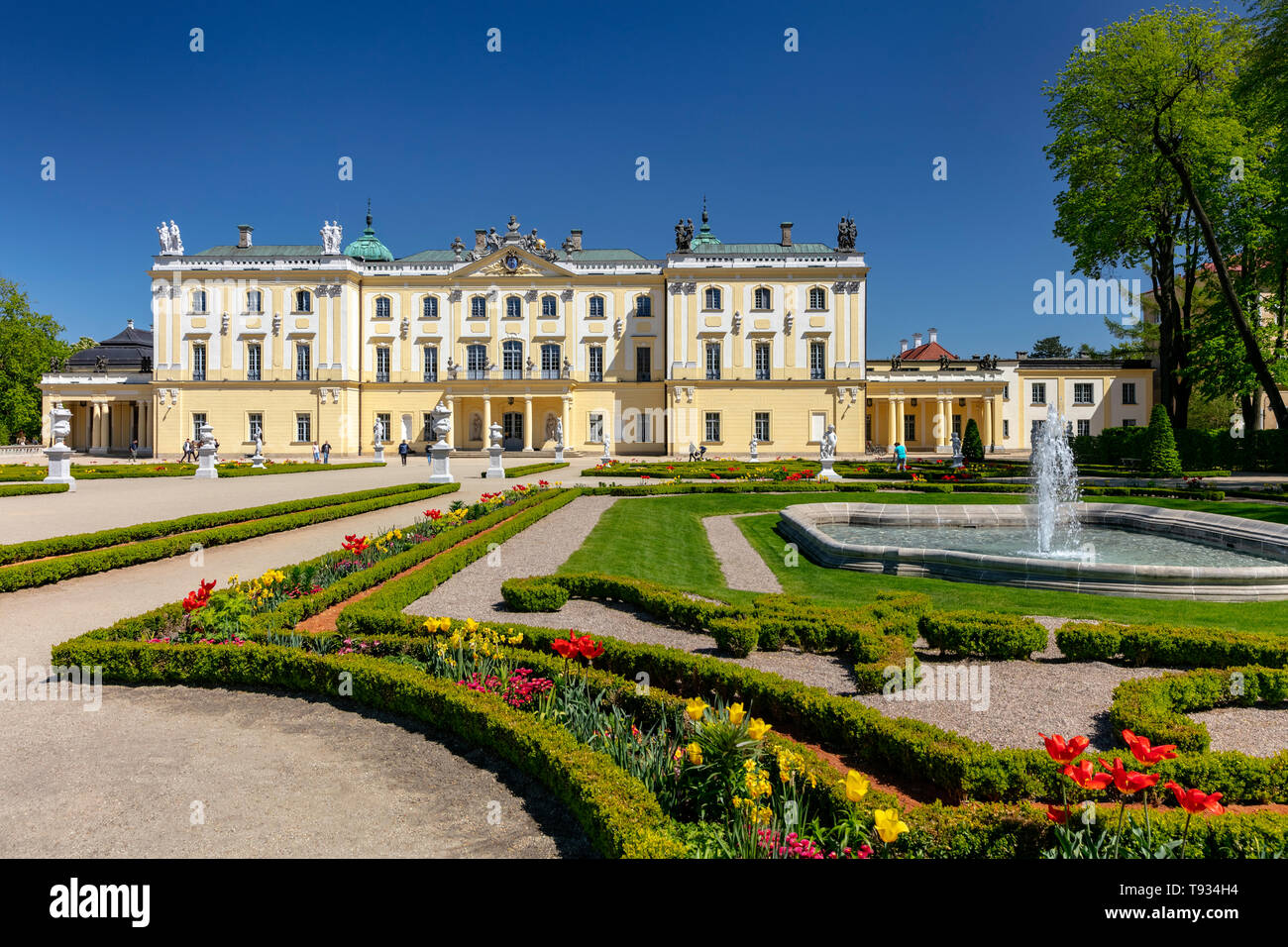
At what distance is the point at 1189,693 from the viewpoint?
496 centimetres

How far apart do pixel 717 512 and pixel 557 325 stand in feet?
112

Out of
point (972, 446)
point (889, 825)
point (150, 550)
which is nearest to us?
point (889, 825)

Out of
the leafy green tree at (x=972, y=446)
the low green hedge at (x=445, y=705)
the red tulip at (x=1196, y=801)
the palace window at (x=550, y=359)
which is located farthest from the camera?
the palace window at (x=550, y=359)

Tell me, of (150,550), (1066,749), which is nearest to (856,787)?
(1066,749)

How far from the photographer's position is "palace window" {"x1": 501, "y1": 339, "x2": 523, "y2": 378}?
50.1 metres

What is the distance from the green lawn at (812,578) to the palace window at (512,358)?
33.9 meters

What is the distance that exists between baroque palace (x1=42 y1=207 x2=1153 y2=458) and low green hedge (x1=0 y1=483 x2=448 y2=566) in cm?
3257

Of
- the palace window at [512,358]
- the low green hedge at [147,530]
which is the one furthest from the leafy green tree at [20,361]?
the low green hedge at [147,530]

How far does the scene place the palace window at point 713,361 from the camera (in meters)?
48.8

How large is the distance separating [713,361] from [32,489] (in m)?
37.6

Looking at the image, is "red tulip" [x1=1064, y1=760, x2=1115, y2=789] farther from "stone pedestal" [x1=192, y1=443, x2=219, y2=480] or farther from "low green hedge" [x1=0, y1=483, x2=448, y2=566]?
"stone pedestal" [x1=192, y1=443, x2=219, y2=480]

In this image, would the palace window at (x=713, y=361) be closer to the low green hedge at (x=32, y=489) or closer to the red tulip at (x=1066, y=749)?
the low green hedge at (x=32, y=489)

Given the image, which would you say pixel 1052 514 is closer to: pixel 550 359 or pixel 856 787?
pixel 856 787

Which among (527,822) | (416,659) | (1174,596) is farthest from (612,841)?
(1174,596)
